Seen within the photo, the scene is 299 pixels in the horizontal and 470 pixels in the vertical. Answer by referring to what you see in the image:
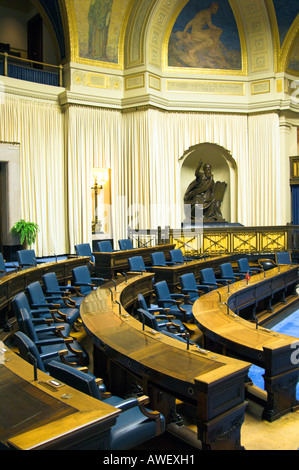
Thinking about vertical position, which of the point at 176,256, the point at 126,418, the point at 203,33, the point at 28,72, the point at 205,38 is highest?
the point at 203,33

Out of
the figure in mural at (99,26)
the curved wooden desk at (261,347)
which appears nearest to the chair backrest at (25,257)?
the curved wooden desk at (261,347)

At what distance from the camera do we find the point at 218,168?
1561cm

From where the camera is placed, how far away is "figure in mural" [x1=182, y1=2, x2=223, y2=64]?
563 inches

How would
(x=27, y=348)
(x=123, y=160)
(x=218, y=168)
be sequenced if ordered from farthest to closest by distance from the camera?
(x=218, y=168), (x=123, y=160), (x=27, y=348)

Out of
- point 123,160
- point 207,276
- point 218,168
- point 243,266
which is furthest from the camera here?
point 218,168

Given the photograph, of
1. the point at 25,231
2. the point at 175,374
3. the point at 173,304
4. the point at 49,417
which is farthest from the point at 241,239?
the point at 49,417

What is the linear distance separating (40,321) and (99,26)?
10.8 m

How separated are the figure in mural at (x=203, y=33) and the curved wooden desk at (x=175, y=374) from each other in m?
12.5

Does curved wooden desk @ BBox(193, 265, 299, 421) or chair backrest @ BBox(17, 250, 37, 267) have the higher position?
chair backrest @ BBox(17, 250, 37, 267)

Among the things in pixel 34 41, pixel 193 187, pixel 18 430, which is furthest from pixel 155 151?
pixel 18 430

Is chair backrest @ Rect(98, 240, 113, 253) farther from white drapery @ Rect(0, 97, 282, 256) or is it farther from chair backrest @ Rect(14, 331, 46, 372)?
chair backrest @ Rect(14, 331, 46, 372)

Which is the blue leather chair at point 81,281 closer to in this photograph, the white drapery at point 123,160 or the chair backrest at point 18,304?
the chair backrest at point 18,304

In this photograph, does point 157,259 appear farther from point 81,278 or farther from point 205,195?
point 205,195

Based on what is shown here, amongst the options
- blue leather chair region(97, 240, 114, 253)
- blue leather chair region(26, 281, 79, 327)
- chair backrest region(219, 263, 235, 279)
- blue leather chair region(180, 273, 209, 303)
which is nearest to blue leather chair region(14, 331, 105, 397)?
blue leather chair region(26, 281, 79, 327)
